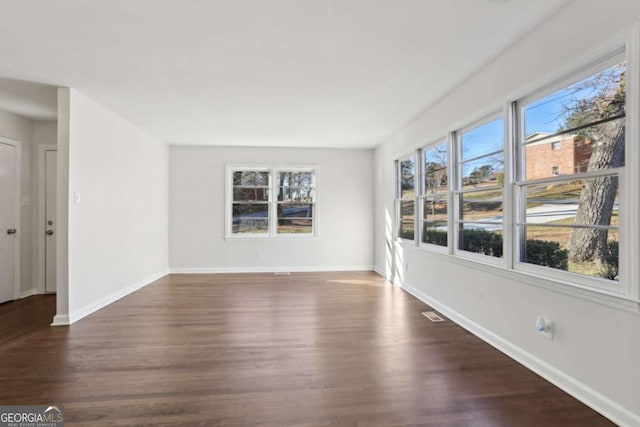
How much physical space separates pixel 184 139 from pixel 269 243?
2.52 metres

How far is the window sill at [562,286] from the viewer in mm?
1691

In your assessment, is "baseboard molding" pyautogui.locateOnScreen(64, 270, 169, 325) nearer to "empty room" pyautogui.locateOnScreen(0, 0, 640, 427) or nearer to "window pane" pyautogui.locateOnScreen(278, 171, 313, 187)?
"empty room" pyautogui.locateOnScreen(0, 0, 640, 427)

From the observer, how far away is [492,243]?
292cm

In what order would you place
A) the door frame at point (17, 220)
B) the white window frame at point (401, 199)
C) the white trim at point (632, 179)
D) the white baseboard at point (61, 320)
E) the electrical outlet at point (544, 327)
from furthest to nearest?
the white window frame at point (401, 199) → the door frame at point (17, 220) → the white baseboard at point (61, 320) → the electrical outlet at point (544, 327) → the white trim at point (632, 179)

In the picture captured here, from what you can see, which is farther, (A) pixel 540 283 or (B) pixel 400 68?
(B) pixel 400 68

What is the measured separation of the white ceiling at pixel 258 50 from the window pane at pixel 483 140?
0.54 meters

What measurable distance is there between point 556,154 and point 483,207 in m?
0.91

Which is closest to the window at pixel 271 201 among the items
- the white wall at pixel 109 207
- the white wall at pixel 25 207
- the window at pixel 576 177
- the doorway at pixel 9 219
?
the white wall at pixel 109 207

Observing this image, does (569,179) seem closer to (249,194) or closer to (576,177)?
(576,177)

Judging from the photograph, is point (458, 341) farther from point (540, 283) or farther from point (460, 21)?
point (460, 21)

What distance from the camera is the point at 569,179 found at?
6.89 feet

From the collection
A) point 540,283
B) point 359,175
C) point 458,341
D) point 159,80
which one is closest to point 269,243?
point 359,175

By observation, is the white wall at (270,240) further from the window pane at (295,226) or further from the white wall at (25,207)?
the white wall at (25,207)

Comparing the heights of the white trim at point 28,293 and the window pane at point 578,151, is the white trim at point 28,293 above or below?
below
